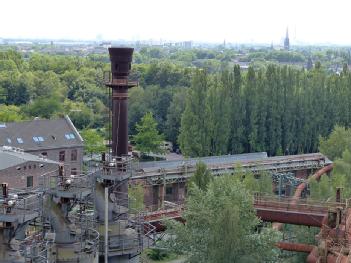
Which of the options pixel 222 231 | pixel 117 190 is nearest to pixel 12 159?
pixel 117 190

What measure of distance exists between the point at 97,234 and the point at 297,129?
44992 millimetres

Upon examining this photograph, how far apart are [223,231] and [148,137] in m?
41.1

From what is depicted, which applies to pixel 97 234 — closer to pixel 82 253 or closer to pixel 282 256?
pixel 82 253

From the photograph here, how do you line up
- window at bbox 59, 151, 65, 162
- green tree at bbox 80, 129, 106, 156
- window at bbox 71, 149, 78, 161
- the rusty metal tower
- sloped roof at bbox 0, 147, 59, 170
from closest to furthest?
the rusty metal tower
sloped roof at bbox 0, 147, 59, 170
window at bbox 59, 151, 65, 162
window at bbox 71, 149, 78, 161
green tree at bbox 80, 129, 106, 156

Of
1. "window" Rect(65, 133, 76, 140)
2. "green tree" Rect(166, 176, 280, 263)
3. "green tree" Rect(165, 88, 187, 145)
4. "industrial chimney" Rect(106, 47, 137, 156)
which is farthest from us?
"green tree" Rect(165, 88, 187, 145)

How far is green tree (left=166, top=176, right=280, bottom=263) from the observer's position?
26859mm

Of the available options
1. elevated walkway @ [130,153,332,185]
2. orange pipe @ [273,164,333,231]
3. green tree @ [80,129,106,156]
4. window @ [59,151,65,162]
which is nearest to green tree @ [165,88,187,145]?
green tree @ [80,129,106,156]

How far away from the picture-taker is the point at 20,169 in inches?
1809

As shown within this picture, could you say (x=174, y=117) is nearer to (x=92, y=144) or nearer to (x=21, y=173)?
(x=92, y=144)

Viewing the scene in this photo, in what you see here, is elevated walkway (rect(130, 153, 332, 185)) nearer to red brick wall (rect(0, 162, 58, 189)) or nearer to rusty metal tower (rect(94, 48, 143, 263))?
red brick wall (rect(0, 162, 58, 189))

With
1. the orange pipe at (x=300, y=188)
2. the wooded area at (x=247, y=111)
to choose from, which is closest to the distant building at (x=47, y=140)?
the wooded area at (x=247, y=111)

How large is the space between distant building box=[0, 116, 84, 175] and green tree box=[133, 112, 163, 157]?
11926 mm

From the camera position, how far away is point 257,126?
66.6m

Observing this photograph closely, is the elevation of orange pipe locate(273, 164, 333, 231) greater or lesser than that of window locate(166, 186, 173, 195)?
greater
